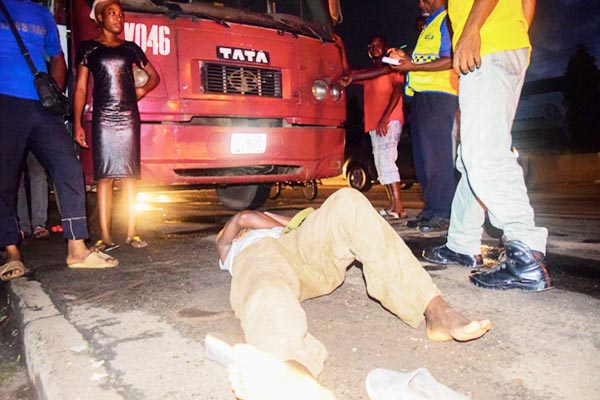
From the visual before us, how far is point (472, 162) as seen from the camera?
7.81 ft

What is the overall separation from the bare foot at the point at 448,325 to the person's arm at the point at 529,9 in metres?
1.67

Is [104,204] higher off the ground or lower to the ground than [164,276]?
higher

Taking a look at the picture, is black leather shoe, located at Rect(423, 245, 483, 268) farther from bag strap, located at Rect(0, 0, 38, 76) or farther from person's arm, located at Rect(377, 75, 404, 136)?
bag strap, located at Rect(0, 0, 38, 76)

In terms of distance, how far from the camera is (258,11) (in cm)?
427

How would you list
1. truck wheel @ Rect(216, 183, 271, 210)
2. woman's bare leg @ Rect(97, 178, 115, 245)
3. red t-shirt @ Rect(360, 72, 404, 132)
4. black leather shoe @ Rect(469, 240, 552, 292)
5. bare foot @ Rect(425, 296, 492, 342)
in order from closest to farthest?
bare foot @ Rect(425, 296, 492, 342) → black leather shoe @ Rect(469, 240, 552, 292) → woman's bare leg @ Rect(97, 178, 115, 245) → red t-shirt @ Rect(360, 72, 404, 132) → truck wheel @ Rect(216, 183, 271, 210)

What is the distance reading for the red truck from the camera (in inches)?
146

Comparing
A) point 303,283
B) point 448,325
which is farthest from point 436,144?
point 448,325

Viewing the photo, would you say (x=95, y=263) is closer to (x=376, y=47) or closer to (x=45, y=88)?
(x=45, y=88)

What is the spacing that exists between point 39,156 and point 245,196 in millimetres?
3124

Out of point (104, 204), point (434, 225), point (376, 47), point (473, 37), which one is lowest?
point (434, 225)

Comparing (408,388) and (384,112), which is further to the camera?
(384,112)

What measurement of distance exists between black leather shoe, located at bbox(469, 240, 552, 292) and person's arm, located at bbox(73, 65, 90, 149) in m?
2.95

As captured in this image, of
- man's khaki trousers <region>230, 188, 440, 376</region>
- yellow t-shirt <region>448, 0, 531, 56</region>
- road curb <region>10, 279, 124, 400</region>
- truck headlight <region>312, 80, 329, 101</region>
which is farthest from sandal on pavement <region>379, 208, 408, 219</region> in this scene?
road curb <region>10, 279, 124, 400</region>

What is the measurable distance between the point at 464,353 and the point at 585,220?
3415 mm
